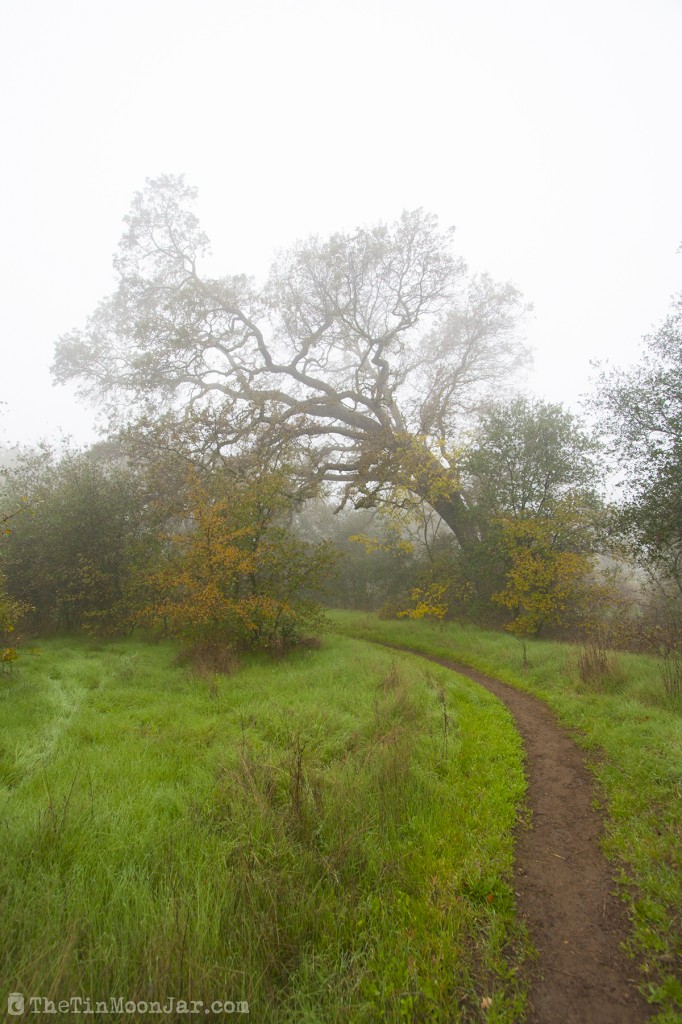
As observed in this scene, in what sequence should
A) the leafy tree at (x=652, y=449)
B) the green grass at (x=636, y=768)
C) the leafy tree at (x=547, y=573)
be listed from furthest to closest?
the leafy tree at (x=547, y=573) → the leafy tree at (x=652, y=449) → the green grass at (x=636, y=768)

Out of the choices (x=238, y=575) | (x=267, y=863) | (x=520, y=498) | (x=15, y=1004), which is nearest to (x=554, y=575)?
(x=520, y=498)

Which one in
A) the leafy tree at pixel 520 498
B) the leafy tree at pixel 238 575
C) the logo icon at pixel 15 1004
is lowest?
the logo icon at pixel 15 1004

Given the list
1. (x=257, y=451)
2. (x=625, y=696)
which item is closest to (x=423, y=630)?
(x=625, y=696)

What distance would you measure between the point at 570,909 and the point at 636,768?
2.59 m

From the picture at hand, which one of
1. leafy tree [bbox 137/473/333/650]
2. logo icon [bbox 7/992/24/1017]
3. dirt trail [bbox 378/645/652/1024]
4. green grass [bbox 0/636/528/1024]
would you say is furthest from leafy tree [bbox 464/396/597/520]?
logo icon [bbox 7/992/24/1017]

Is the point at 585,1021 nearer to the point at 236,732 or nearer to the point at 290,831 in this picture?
the point at 290,831

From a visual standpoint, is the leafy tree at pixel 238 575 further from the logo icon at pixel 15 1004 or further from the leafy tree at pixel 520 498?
the logo icon at pixel 15 1004

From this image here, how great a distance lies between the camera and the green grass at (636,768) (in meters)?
3.11

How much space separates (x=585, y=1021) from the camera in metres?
2.63

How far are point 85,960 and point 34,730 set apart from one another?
4.63m

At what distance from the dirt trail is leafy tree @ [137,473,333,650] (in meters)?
7.74

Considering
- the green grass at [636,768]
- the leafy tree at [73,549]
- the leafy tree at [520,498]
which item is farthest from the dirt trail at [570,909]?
the leafy tree at [73,549]

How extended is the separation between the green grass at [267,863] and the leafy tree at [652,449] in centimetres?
797

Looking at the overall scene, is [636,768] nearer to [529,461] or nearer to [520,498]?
[520,498]
